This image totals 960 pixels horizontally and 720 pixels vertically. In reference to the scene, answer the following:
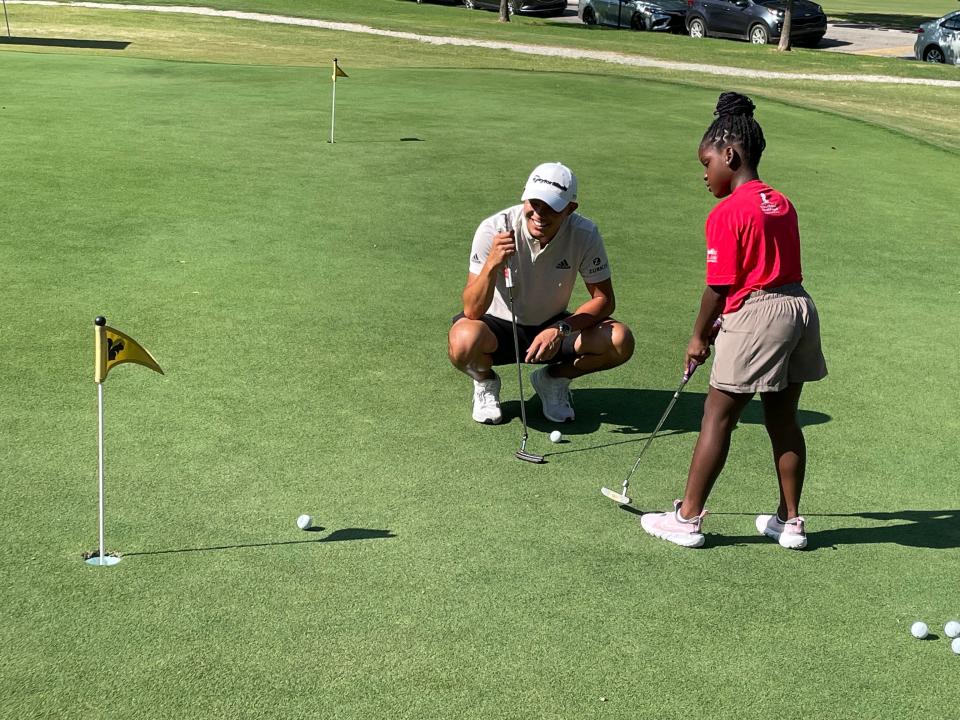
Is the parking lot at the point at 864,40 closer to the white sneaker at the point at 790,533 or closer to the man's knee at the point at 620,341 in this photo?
the man's knee at the point at 620,341

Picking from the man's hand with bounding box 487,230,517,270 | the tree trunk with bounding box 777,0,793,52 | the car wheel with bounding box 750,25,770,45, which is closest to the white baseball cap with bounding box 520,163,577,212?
the man's hand with bounding box 487,230,517,270

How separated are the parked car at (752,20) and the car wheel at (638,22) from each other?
137 centimetres

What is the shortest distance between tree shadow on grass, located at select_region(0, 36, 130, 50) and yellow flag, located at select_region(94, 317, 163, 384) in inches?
776

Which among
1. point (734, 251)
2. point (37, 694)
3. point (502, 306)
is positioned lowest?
point (37, 694)

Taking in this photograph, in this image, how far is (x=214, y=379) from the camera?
20.6ft

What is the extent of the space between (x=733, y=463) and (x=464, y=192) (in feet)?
19.2

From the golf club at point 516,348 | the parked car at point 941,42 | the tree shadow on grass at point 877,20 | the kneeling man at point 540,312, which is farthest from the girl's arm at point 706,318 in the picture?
Answer: the tree shadow on grass at point 877,20

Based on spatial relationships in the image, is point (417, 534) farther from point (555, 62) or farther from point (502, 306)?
point (555, 62)

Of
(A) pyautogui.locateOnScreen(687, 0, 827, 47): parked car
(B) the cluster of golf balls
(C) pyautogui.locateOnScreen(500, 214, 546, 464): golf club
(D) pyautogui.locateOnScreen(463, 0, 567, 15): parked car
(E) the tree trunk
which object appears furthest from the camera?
(D) pyautogui.locateOnScreen(463, 0, 567, 15): parked car

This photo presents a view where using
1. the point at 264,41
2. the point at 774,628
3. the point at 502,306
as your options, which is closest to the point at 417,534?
the point at 774,628

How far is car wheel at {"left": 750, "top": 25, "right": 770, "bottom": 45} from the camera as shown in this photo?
3169 cm

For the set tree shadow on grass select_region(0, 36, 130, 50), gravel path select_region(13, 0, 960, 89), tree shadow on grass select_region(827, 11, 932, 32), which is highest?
tree shadow on grass select_region(827, 11, 932, 32)

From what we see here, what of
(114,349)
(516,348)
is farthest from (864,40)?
(114,349)

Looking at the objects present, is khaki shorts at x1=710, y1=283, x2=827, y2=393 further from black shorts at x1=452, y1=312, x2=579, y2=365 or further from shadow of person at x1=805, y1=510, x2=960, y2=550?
black shorts at x1=452, y1=312, x2=579, y2=365
